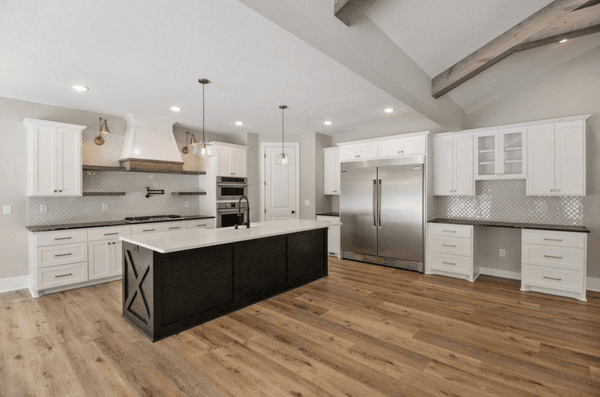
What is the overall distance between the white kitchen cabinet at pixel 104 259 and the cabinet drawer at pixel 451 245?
15.3ft

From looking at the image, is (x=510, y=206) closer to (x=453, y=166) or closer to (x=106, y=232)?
(x=453, y=166)

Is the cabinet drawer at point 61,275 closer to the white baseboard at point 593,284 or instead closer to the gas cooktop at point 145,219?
the gas cooktop at point 145,219

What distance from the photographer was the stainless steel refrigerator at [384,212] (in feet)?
15.7

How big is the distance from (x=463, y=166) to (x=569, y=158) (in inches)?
47.7

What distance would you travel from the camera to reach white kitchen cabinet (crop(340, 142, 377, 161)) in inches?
208

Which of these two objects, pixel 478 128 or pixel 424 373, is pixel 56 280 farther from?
pixel 478 128

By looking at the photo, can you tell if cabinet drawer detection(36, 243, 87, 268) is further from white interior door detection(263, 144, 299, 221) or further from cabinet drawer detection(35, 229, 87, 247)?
white interior door detection(263, 144, 299, 221)

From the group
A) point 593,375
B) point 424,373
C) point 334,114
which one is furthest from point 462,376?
point 334,114

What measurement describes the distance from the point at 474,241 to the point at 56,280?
19.6 feet

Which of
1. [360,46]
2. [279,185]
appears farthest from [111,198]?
[360,46]

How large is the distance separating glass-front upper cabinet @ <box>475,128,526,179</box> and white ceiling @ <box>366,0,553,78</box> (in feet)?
5.56

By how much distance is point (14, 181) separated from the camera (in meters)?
4.01

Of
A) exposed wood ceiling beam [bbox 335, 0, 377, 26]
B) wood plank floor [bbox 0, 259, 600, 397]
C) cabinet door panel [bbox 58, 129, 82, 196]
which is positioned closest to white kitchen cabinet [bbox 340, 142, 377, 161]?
wood plank floor [bbox 0, 259, 600, 397]

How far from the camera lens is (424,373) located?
2135mm
